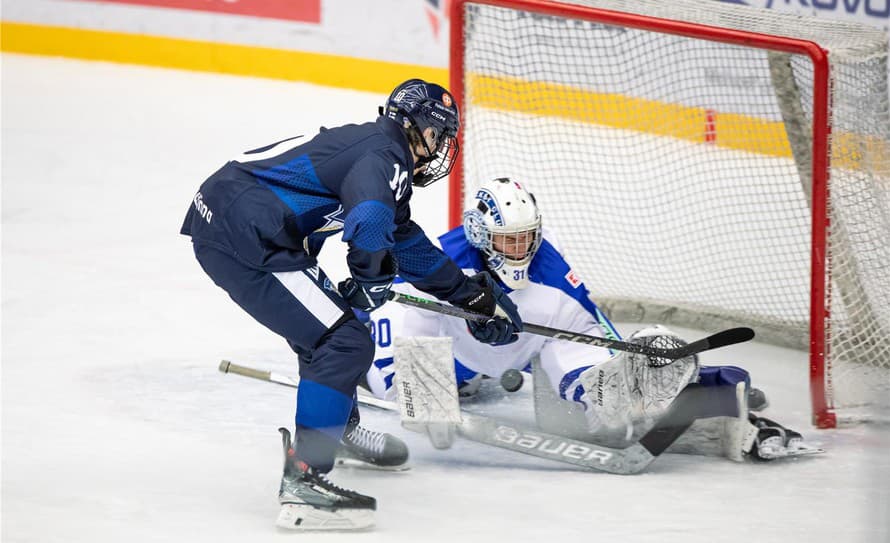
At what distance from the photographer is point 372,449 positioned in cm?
334

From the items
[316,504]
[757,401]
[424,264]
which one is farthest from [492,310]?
[757,401]

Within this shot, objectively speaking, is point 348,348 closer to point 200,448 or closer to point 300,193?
point 300,193

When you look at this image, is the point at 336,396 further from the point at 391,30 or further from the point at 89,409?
the point at 391,30

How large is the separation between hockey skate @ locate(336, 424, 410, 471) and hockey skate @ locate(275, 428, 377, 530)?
1.21ft

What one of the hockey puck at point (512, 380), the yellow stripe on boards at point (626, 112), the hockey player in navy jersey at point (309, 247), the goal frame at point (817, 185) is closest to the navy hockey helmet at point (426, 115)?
the hockey player in navy jersey at point (309, 247)

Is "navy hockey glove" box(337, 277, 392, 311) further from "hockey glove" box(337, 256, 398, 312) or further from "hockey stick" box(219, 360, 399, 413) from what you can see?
"hockey stick" box(219, 360, 399, 413)

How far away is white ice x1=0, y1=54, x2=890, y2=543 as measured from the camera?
2.98 meters

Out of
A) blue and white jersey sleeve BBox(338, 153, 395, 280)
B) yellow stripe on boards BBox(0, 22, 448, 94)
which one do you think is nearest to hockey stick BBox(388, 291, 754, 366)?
blue and white jersey sleeve BBox(338, 153, 395, 280)

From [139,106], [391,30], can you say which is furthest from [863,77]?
[139,106]

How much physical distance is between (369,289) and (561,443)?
757 mm

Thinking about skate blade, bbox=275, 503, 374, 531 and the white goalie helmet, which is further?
the white goalie helmet

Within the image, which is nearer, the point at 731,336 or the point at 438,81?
the point at 731,336

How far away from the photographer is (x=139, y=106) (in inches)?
311

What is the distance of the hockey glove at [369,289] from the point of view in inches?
115
